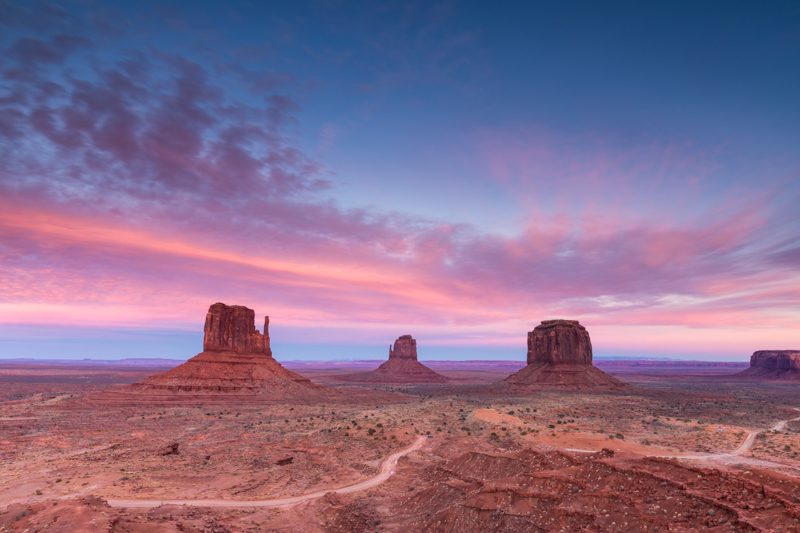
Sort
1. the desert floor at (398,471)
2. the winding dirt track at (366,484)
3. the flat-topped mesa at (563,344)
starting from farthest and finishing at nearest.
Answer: the flat-topped mesa at (563,344) < the winding dirt track at (366,484) < the desert floor at (398,471)

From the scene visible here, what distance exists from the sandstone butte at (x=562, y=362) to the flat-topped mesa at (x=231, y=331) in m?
77.7

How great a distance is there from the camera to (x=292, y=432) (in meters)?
56.9

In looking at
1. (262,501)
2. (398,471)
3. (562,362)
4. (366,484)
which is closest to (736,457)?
(398,471)

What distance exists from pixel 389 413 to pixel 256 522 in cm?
4357

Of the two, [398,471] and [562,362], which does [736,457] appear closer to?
[398,471]

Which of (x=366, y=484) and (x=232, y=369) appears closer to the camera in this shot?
(x=366, y=484)

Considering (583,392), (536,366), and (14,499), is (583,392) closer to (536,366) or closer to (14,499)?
(536,366)

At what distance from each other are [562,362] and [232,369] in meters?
95.5

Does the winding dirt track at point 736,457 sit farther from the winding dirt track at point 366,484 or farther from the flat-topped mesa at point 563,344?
the flat-topped mesa at point 563,344

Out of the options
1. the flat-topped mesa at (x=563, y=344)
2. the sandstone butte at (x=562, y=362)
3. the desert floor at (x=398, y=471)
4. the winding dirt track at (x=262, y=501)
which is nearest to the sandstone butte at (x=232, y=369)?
the desert floor at (x=398, y=471)

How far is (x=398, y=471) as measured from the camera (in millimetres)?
38812

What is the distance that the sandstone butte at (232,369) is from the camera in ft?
327

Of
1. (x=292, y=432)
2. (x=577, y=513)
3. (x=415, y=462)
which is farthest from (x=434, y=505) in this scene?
(x=292, y=432)

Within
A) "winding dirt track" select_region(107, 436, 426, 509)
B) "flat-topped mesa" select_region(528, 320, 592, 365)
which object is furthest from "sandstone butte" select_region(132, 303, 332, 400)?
"flat-topped mesa" select_region(528, 320, 592, 365)
